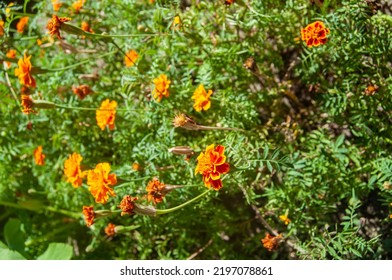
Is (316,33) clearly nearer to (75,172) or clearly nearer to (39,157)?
(75,172)

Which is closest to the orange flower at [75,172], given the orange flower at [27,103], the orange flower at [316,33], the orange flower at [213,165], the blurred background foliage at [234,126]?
the blurred background foliage at [234,126]

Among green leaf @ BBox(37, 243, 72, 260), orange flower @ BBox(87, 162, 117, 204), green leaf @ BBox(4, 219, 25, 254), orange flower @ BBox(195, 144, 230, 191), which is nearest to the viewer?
orange flower @ BBox(195, 144, 230, 191)

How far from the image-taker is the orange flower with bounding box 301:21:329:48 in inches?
61.6

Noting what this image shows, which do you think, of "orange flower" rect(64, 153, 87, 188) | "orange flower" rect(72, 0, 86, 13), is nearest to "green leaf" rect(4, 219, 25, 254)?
"orange flower" rect(64, 153, 87, 188)

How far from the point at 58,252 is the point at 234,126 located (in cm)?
91

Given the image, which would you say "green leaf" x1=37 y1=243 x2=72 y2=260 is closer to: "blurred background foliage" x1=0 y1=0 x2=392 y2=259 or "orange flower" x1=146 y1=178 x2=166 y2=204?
"blurred background foliage" x1=0 y1=0 x2=392 y2=259

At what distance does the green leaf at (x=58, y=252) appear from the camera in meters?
2.15

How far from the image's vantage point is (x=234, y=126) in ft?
5.94

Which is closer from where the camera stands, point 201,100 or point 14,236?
point 201,100

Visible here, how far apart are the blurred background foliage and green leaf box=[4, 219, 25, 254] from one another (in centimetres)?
8

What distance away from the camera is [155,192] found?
1579 mm

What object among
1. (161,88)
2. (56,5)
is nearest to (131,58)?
(161,88)

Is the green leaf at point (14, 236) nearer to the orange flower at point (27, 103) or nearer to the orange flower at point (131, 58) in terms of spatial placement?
the orange flower at point (27, 103)
